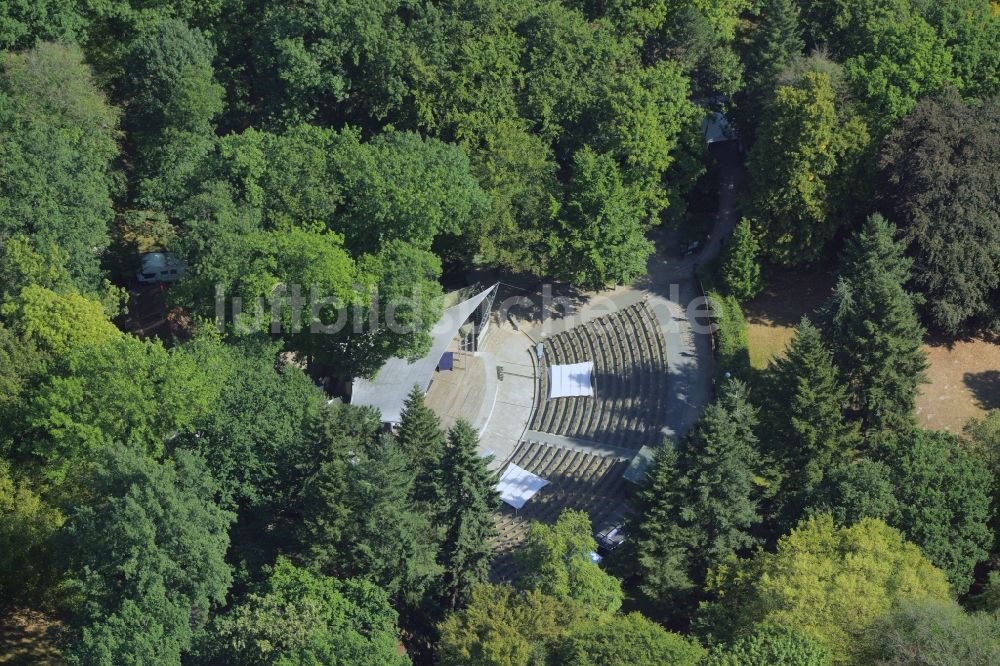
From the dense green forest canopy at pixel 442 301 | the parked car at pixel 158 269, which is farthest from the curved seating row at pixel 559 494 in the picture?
the parked car at pixel 158 269

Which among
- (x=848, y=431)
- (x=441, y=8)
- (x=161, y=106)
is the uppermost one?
(x=441, y=8)

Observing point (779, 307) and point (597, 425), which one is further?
point (779, 307)

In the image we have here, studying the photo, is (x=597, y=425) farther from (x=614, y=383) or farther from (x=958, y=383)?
(x=958, y=383)

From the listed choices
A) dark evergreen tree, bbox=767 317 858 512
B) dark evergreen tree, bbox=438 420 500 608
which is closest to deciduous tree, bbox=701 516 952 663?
dark evergreen tree, bbox=767 317 858 512

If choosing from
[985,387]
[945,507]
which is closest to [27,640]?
[945,507]

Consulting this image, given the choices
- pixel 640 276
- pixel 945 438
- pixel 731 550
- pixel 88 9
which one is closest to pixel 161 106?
pixel 88 9

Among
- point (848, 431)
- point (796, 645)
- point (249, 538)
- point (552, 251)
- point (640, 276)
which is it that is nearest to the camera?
point (796, 645)

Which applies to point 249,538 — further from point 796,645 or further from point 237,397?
point 796,645
